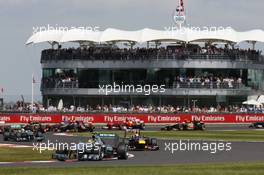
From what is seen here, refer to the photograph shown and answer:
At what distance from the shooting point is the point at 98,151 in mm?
37406

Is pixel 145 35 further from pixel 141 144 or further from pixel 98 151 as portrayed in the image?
pixel 98 151

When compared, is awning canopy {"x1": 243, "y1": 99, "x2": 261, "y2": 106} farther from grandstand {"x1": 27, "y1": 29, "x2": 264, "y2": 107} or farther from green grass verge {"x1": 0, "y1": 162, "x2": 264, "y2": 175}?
green grass verge {"x1": 0, "y1": 162, "x2": 264, "y2": 175}

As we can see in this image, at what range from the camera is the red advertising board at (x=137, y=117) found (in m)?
81.6

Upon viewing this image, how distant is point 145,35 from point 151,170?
230 ft

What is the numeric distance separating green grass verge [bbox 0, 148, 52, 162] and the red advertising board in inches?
1446

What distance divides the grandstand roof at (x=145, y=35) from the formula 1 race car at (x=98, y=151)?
60333 millimetres

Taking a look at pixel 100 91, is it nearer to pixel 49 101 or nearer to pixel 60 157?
pixel 49 101

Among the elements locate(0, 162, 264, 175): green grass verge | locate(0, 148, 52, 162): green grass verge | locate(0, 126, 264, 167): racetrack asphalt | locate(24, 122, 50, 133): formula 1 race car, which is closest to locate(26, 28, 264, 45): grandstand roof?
locate(24, 122, 50, 133): formula 1 race car

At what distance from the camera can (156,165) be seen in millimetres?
34125

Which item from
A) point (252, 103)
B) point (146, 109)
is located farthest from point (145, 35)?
point (252, 103)

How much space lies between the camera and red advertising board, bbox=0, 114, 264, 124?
268ft

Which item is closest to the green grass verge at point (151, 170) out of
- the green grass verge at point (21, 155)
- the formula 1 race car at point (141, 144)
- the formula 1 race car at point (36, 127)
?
the green grass verge at point (21, 155)

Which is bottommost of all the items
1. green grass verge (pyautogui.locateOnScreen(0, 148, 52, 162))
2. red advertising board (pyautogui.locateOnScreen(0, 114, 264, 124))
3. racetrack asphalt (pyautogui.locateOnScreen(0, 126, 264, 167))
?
racetrack asphalt (pyautogui.locateOnScreen(0, 126, 264, 167))

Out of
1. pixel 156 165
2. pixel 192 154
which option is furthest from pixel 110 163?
pixel 192 154
